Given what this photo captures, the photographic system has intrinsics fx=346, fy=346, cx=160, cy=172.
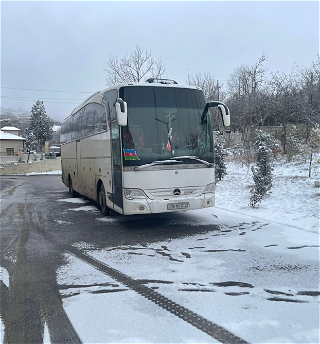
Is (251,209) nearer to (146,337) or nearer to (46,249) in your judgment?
(46,249)

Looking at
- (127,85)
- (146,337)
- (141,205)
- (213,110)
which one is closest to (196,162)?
(141,205)

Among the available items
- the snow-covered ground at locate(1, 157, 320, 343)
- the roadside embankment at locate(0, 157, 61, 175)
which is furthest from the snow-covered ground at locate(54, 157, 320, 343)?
the roadside embankment at locate(0, 157, 61, 175)

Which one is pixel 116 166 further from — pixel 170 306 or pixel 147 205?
pixel 170 306

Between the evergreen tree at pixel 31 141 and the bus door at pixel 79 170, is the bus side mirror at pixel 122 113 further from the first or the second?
the evergreen tree at pixel 31 141

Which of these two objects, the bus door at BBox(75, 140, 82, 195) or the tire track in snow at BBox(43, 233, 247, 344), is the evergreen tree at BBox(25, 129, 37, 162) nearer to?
the bus door at BBox(75, 140, 82, 195)

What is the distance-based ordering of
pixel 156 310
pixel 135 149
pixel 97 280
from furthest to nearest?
1. pixel 135 149
2. pixel 97 280
3. pixel 156 310

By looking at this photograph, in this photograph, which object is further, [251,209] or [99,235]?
[251,209]

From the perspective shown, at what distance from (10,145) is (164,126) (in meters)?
60.1

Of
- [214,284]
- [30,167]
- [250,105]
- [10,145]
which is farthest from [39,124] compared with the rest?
[214,284]

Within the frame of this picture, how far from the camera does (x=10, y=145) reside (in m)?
61.8

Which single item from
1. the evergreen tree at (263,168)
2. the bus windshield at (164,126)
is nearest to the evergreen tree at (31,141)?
the evergreen tree at (263,168)

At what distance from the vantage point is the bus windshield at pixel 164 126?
786 cm

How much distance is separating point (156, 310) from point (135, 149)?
4343 mm

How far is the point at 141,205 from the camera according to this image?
7.90 m
